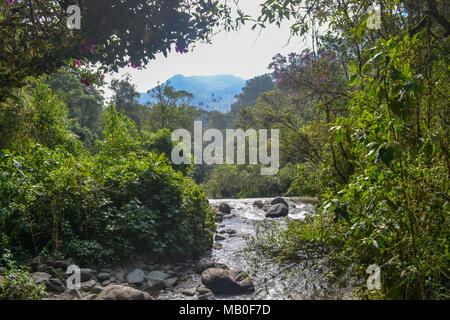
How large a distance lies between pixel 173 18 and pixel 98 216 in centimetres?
340

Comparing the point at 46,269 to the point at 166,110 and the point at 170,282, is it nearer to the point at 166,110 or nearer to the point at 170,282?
the point at 170,282

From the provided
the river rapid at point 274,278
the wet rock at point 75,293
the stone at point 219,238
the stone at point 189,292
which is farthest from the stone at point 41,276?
the stone at point 219,238

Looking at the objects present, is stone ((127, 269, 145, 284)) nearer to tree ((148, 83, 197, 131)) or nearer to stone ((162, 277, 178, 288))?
stone ((162, 277, 178, 288))

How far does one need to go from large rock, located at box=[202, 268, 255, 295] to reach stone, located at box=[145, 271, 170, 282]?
664mm

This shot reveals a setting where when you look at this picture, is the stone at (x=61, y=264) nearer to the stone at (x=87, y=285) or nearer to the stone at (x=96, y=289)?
the stone at (x=87, y=285)

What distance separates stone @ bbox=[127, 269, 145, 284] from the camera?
485 centimetres

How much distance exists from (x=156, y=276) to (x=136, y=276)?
0.37 metres

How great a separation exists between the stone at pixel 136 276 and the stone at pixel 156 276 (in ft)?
0.34

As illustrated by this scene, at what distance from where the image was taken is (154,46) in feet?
12.4

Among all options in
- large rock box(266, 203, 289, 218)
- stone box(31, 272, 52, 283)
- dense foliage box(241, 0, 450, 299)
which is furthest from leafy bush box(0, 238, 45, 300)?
large rock box(266, 203, 289, 218)

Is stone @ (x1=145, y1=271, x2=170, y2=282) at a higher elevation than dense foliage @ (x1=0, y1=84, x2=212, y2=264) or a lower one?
lower

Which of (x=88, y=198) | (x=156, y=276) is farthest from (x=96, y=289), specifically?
(x=88, y=198)

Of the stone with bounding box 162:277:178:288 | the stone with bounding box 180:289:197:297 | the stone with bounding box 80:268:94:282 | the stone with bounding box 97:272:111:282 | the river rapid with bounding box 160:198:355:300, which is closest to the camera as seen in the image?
the river rapid with bounding box 160:198:355:300

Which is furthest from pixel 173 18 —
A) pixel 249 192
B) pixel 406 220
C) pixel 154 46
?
pixel 249 192
